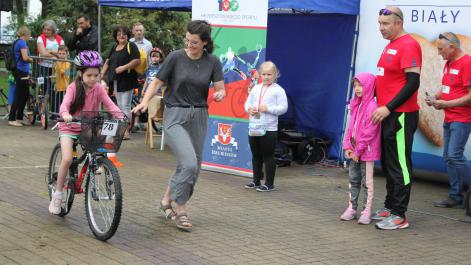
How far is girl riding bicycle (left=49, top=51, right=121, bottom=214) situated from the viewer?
279 inches

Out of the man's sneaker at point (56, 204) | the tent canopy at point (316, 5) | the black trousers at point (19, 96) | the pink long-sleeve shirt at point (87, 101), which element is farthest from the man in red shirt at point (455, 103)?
the black trousers at point (19, 96)

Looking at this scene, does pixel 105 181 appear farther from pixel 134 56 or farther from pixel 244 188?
pixel 134 56

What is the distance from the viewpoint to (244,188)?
31.9 feet

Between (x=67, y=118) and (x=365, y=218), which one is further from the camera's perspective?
(x=365, y=218)

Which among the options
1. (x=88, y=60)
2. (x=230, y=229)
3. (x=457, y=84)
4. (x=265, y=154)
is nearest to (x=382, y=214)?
(x=230, y=229)

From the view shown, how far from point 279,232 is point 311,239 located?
353mm

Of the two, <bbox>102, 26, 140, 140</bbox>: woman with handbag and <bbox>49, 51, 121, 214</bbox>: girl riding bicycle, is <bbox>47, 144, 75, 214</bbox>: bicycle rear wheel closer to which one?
<bbox>49, 51, 121, 214</bbox>: girl riding bicycle

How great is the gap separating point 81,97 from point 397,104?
9.58 feet

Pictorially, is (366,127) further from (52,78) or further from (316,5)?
(52,78)

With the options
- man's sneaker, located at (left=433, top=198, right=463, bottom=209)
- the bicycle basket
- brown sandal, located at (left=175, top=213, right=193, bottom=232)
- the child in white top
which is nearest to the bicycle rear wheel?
the bicycle basket

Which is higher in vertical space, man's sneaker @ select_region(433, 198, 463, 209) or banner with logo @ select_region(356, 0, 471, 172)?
banner with logo @ select_region(356, 0, 471, 172)

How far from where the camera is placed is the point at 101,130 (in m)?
6.75

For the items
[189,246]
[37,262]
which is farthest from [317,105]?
[37,262]

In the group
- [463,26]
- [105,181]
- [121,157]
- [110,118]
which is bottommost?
[121,157]
